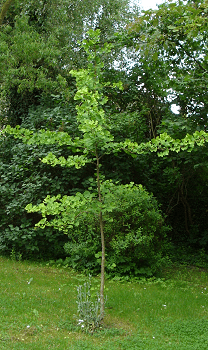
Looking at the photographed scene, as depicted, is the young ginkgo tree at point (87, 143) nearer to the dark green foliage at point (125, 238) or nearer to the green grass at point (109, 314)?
the green grass at point (109, 314)

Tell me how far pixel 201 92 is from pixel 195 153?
4.73ft

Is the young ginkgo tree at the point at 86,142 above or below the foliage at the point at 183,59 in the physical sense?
below

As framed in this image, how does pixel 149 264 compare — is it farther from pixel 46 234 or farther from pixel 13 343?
pixel 13 343

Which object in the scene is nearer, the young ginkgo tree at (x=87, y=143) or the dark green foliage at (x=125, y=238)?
the young ginkgo tree at (x=87, y=143)

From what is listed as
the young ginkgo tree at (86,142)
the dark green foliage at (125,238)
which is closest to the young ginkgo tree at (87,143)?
the young ginkgo tree at (86,142)

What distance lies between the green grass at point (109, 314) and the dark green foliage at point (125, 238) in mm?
510

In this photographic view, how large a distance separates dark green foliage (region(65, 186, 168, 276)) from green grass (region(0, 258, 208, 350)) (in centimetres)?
51

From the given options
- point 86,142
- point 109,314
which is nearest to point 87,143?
point 86,142

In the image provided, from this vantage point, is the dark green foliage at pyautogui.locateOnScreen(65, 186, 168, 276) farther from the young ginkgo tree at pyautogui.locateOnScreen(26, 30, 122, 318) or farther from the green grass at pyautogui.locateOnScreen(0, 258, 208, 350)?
the young ginkgo tree at pyautogui.locateOnScreen(26, 30, 122, 318)

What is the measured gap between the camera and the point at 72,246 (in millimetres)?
8070

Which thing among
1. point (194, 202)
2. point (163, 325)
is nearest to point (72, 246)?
point (163, 325)

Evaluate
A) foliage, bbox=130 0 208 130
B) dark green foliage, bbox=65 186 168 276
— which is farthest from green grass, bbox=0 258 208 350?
foliage, bbox=130 0 208 130

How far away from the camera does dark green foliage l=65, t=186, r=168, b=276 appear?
763 centimetres

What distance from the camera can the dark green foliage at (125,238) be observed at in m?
7.63
